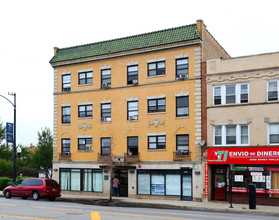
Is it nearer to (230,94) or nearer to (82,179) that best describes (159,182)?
(82,179)

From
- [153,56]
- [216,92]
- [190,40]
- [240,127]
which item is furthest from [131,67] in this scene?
[240,127]

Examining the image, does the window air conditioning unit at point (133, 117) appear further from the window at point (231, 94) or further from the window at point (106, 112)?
the window at point (231, 94)

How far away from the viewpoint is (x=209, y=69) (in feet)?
94.6

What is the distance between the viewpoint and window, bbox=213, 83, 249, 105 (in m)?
27.6

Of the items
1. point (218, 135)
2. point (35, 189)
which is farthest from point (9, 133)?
point (218, 135)

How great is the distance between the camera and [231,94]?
91.9 ft

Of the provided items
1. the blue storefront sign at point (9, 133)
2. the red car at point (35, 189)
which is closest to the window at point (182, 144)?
the red car at point (35, 189)

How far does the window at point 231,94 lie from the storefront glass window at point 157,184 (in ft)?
23.5

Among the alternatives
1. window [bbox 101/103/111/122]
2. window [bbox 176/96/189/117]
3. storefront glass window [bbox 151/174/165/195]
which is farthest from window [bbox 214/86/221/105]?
window [bbox 101/103/111/122]

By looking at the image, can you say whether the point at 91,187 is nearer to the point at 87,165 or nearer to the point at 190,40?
the point at 87,165

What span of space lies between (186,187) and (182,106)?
605 cm

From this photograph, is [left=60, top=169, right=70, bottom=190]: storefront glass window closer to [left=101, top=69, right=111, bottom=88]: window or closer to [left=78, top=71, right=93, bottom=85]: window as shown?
[left=78, top=71, right=93, bottom=85]: window

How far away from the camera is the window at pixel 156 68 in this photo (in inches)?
1221

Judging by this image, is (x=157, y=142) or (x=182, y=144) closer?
(x=182, y=144)
